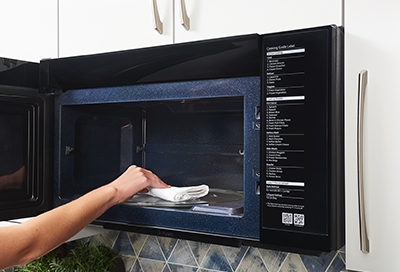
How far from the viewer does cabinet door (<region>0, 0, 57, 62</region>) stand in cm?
125

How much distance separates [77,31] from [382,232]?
2.67ft

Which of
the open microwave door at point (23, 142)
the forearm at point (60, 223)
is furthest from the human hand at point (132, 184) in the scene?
the open microwave door at point (23, 142)

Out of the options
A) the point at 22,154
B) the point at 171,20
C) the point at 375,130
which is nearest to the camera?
the point at 375,130

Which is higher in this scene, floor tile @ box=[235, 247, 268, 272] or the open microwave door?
the open microwave door

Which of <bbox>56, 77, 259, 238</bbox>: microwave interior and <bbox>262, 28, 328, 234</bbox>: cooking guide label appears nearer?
<bbox>262, 28, 328, 234</bbox>: cooking guide label

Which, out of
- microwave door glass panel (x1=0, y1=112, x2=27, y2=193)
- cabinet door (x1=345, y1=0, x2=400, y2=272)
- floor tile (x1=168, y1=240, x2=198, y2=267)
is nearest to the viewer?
cabinet door (x1=345, y1=0, x2=400, y2=272)

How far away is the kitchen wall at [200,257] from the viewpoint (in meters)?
1.22

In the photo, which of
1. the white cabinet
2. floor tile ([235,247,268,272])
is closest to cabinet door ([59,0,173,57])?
the white cabinet

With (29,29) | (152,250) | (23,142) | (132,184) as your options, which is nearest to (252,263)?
(152,250)

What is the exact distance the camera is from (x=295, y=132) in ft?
2.83

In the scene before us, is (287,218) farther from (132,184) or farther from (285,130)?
(132,184)

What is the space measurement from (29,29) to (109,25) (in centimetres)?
29

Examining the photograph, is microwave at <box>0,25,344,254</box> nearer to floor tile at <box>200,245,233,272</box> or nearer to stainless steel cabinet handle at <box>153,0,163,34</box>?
stainless steel cabinet handle at <box>153,0,163,34</box>

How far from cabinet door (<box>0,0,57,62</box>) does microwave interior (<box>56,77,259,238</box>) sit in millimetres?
160
